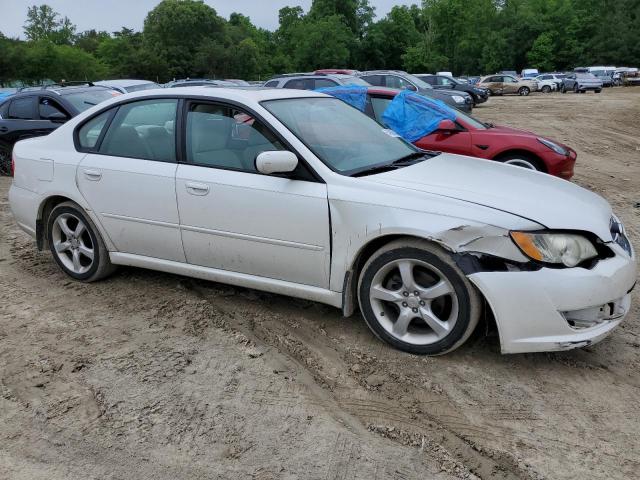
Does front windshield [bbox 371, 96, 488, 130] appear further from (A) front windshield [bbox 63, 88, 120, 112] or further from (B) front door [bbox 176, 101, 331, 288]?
(B) front door [bbox 176, 101, 331, 288]

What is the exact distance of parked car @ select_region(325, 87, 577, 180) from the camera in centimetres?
805

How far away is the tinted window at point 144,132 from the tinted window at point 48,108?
607 centimetres

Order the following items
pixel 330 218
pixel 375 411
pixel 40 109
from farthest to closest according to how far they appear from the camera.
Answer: pixel 40 109 < pixel 330 218 < pixel 375 411

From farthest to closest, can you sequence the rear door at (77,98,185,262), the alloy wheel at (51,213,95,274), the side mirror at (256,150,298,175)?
the alloy wheel at (51,213,95,274), the rear door at (77,98,185,262), the side mirror at (256,150,298,175)

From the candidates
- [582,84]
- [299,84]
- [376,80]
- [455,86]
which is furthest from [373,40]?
[299,84]

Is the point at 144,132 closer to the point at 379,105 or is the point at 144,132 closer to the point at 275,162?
the point at 275,162

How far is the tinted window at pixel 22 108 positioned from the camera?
1084 cm

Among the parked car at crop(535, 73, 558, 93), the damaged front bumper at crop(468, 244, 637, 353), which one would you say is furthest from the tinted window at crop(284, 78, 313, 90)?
the parked car at crop(535, 73, 558, 93)

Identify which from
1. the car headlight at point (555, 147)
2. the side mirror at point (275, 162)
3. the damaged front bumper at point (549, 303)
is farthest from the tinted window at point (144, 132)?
the car headlight at point (555, 147)

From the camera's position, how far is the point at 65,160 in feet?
16.4

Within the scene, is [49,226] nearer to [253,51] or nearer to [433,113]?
[433,113]

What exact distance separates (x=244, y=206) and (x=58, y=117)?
299 inches

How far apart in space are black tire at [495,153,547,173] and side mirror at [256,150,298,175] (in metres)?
5.01

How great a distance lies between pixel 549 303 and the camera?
3338 mm
